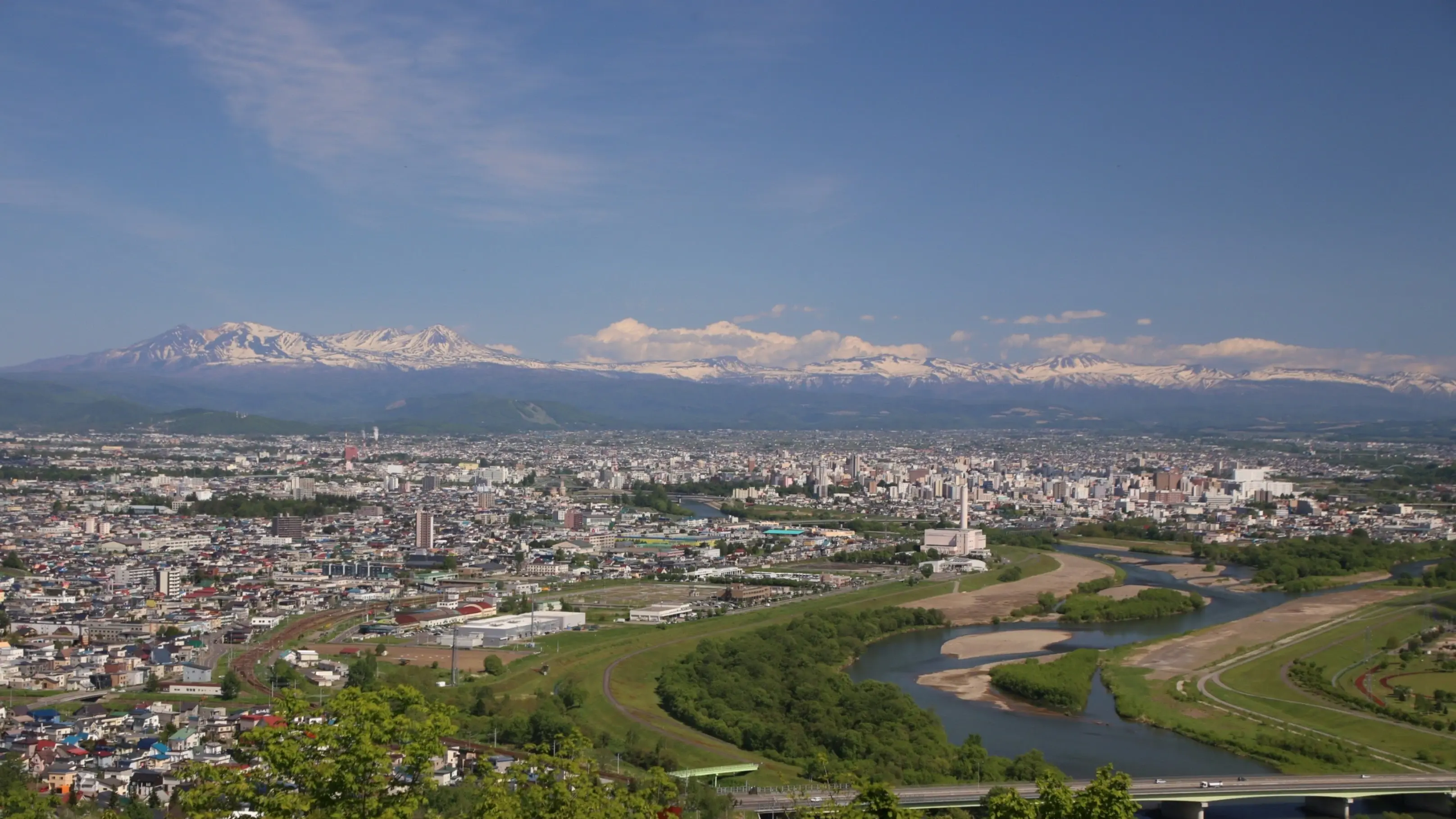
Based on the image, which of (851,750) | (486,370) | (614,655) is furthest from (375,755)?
(486,370)

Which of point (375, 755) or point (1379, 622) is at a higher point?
point (375, 755)

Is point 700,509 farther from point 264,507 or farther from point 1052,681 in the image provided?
point 1052,681

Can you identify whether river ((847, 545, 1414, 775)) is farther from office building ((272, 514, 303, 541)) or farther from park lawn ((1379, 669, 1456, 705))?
office building ((272, 514, 303, 541))

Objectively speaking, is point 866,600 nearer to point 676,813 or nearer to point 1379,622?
point 1379,622

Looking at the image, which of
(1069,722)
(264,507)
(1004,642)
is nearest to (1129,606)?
(1004,642)

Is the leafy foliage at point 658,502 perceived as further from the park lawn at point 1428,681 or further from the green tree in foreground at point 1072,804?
the green tree in foreground at point 1072,804

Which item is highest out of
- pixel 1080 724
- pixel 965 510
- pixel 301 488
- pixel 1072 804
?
pixel 1072 804
